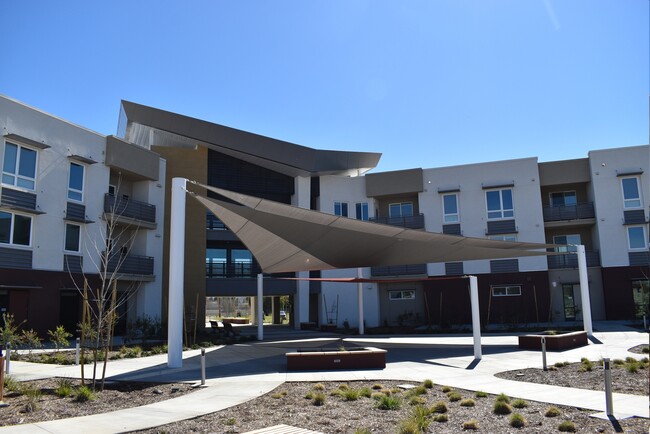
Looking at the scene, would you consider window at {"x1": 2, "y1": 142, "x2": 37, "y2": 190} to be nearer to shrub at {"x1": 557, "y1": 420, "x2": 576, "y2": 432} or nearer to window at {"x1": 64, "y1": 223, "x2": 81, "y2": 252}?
window at {"x1": 64, "y1": 223, "x2": 81, "y2": 252}

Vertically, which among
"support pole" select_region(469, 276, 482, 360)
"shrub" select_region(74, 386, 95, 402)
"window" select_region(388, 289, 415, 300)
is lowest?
"shrub" select_region(74, 386, 95, 402)

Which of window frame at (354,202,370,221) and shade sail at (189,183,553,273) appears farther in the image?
window frame at (354,202,370,221)

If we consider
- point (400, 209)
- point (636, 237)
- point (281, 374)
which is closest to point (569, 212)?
point (636, 237)

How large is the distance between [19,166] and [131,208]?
614 centimetres

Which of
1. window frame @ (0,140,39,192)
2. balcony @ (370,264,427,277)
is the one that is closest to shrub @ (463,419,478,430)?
window frame @ (0,140,39,192)

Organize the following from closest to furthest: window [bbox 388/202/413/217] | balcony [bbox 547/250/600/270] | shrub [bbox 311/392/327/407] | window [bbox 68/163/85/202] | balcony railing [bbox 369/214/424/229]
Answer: shrub [bbox 311/392/327/407] → window [bbox 68/163/85/202] → balcony [bbox 547/250/600/270] → balcony railing [bbox 369/214/424/229] → window [bbox 388/202/413/217]

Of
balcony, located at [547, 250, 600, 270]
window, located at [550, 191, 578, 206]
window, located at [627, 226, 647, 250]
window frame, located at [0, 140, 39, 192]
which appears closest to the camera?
window frame, located at [0, 140, 39, 192]

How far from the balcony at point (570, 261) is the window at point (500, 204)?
3733 millimetres

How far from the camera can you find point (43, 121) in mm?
21859

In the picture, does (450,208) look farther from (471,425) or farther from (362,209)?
(471,425)

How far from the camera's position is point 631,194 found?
1225 inches

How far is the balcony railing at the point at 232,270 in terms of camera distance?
1321 inches

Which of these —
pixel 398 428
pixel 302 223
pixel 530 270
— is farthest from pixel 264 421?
pixel 530 270

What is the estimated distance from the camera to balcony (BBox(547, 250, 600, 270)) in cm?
3122
